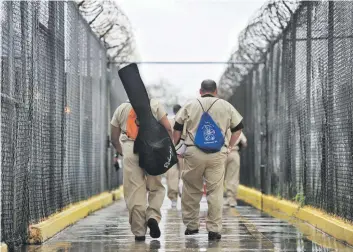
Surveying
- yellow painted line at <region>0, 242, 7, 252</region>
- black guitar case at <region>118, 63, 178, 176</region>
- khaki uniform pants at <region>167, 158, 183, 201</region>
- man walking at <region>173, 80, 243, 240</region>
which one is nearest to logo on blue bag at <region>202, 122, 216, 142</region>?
man walking at <region>173, 80, 243, 240</region>

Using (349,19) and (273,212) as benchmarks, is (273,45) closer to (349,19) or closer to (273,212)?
(273,212)

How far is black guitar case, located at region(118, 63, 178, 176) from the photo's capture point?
29.4 ft

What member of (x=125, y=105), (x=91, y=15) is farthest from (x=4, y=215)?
(x=91, y=15)

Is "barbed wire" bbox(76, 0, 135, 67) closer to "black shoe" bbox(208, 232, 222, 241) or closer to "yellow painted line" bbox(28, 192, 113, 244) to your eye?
"yellow painted line" bbox(28, 192, 113, 244)

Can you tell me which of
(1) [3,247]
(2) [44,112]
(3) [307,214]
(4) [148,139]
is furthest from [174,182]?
(1) [3,247]

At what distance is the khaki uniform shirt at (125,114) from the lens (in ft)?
30.5

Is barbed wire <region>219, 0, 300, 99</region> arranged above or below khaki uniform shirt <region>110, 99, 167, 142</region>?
above

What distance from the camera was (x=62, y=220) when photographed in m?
10.6

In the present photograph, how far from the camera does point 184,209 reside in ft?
31.8

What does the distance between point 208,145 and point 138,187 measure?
929 millimetres

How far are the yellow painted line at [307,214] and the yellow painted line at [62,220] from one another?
124 inches

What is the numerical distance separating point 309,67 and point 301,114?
0.97 metres

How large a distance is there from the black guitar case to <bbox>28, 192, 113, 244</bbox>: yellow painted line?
1365mm

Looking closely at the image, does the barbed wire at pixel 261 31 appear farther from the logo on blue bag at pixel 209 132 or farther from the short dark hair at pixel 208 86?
the logo on blue bag at pixel 209 132
